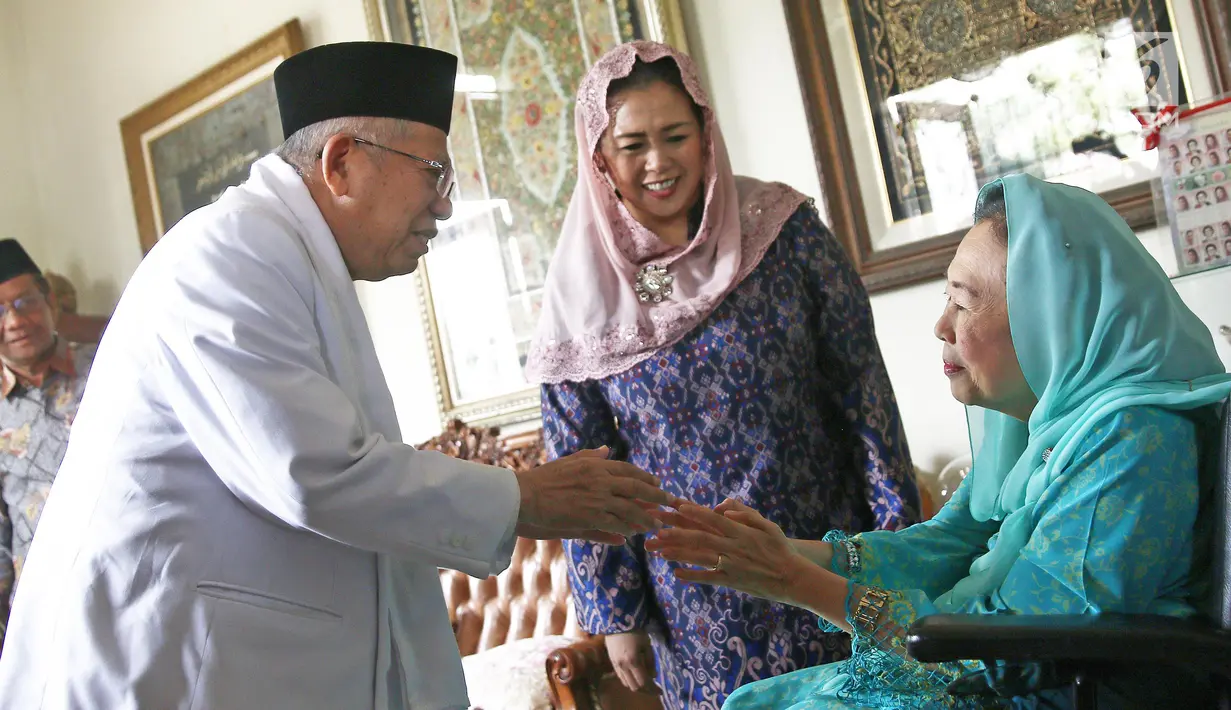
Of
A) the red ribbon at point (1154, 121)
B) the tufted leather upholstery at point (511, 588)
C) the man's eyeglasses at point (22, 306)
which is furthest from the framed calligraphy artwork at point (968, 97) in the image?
the man's eyeglasses at point (22, 306)

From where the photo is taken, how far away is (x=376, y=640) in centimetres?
148

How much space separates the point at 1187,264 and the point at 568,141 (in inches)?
75.9

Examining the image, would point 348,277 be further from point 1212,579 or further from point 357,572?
point 1212,579

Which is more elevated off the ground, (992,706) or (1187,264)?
(1187,264)

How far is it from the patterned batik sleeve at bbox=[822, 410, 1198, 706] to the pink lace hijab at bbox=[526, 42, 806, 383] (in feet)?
2.52

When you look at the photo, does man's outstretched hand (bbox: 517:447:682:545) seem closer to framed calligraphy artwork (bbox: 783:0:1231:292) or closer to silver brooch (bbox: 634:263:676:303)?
silver brooch (bbox: 634:263:676:303)

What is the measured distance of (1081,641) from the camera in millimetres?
1087

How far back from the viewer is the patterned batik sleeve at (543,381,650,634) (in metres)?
1.93

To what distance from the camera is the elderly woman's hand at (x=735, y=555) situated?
144 cm

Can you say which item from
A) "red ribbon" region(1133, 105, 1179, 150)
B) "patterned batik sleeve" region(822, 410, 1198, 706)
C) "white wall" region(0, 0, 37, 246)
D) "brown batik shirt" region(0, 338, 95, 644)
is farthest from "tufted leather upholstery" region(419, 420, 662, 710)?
"white wall" region(0, 0, 37, 246)

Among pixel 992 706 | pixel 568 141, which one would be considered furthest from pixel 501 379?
pixel 992 706

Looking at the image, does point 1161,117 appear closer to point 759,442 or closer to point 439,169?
point 759,442

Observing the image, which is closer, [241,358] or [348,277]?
[241,358]

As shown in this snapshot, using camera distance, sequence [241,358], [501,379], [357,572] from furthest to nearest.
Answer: [501,379], [357,572], [241,358]
